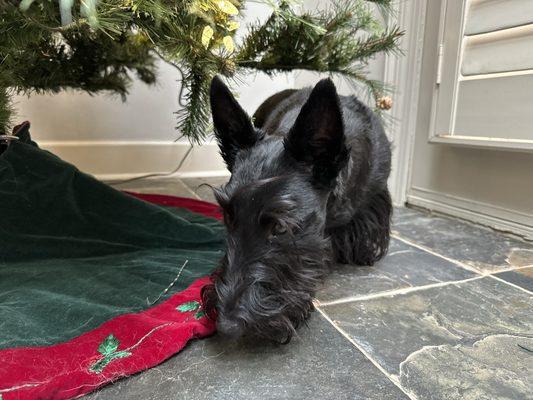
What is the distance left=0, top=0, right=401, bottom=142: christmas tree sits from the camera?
95 cm

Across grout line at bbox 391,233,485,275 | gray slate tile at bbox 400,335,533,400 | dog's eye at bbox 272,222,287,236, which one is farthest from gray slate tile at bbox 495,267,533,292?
dog's eye at bbox 272,222,287,236

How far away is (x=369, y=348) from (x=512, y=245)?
140 cm

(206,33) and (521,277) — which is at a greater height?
(206,33)

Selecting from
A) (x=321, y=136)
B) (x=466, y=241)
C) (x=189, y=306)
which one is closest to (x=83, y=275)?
(x=189, y=306)

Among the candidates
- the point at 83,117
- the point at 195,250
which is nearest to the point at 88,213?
the point at 195,250

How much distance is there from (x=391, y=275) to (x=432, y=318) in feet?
1.26

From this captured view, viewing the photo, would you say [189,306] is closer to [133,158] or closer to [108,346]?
[108,346]

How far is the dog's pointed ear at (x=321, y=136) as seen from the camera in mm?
1117

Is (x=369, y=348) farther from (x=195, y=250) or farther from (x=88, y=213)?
(x=88, y=213)

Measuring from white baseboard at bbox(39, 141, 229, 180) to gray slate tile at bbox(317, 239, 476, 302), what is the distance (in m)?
2.08

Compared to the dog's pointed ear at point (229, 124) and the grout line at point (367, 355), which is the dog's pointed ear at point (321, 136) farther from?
the grout line at point (367, 355)

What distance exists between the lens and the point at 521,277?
1.71m

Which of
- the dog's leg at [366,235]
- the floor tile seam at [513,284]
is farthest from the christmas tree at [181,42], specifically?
the floor tile seam at [513,284]

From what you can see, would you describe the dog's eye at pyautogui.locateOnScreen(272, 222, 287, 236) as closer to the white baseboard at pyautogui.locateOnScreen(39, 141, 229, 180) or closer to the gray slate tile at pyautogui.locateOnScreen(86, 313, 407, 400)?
the gray slate tile at pyautogui.locateOnScreen(86, 313, 407, 400)
